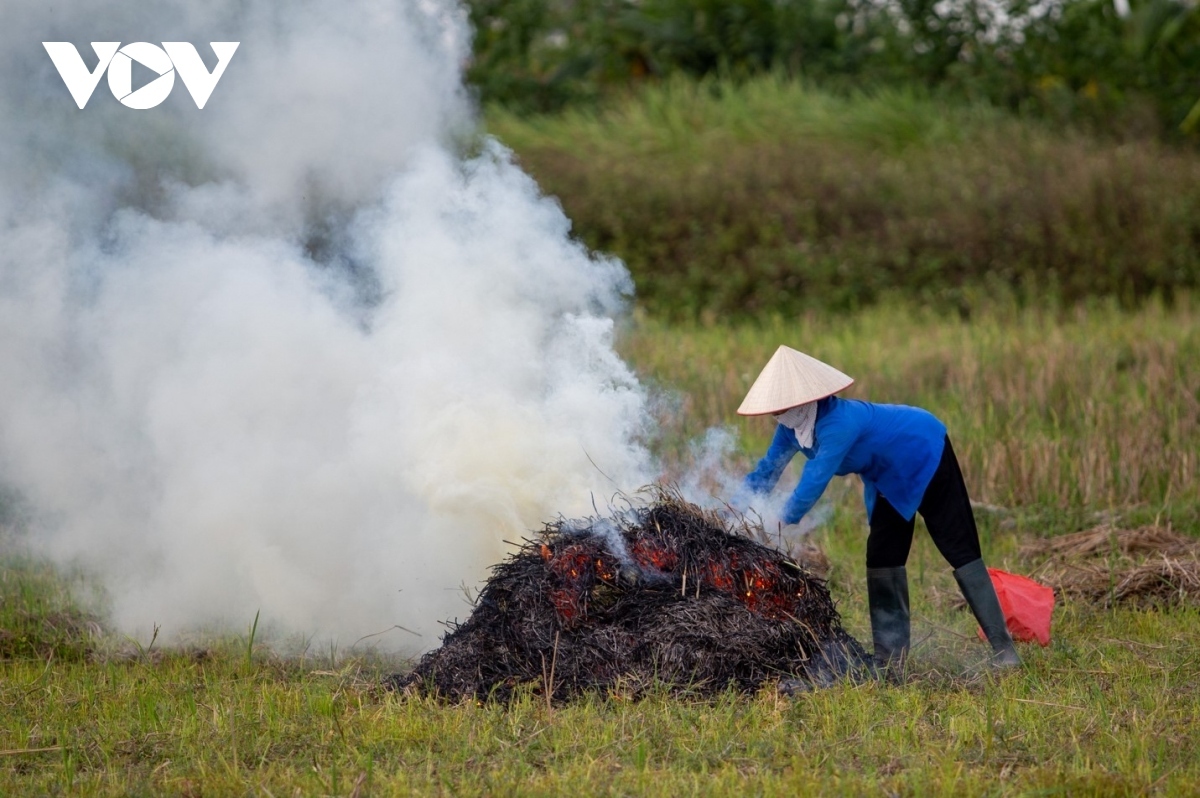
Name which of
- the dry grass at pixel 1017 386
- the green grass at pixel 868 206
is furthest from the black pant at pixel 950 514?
the green grass at pixel 868 206

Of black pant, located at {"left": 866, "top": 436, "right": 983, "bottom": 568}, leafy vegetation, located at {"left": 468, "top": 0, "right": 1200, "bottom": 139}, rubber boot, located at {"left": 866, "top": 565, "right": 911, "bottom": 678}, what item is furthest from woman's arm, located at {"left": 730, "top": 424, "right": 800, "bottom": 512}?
leafy vegetation, located at {"left": 468, "top": 0, "right": 1200, "bottom": 139}

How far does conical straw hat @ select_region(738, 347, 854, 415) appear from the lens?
573cm

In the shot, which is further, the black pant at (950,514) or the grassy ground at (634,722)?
the black pant at (950,514)

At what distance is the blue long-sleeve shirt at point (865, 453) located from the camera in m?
5.81

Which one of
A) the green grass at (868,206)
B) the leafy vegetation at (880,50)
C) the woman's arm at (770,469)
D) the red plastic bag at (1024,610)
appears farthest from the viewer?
the leafy vegetation at (880,50)

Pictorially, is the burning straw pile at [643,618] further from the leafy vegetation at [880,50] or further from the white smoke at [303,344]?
the leafy vegetation at [880,50]

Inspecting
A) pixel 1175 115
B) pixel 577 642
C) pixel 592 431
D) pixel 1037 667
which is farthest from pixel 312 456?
pixel 1175 115

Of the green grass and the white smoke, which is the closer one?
the white smoke

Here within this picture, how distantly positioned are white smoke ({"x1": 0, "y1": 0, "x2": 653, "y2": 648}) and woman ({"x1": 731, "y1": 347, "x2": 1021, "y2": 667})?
902 mm

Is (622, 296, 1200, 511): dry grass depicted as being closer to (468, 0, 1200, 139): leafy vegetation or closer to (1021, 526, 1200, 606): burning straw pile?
(1021, 526, 1200, 606): burning straw pile

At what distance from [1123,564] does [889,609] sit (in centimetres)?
236

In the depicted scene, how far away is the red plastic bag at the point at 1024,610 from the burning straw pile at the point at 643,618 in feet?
3.38

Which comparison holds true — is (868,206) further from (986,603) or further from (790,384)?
(790,384)

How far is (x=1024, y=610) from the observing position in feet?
21.3
